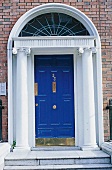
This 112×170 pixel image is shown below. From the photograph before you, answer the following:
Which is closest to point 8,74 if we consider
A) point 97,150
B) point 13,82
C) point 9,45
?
point 13,82

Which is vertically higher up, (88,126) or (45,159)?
(88,126)

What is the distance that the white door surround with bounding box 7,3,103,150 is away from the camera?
6543 millimetres

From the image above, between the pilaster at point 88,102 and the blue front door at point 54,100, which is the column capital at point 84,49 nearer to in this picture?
the pilaster at point 88,102

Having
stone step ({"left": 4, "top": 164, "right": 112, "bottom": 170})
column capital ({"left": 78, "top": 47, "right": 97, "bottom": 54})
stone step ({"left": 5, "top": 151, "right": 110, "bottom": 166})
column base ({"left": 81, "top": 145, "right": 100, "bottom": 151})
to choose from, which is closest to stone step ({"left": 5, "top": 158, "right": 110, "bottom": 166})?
stone step ({"left": 5, "top": 151, "right": 110, "bottom": 166})

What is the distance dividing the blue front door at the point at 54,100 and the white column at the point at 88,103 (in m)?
0.48

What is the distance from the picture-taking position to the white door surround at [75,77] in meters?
6.54

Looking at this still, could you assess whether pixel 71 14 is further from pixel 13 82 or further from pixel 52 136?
pixel 52 136

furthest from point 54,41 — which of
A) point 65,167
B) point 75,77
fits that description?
point 65,167

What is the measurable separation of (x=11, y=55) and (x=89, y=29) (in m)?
1.89

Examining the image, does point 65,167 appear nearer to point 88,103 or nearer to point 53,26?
point 88,103

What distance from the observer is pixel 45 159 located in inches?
218

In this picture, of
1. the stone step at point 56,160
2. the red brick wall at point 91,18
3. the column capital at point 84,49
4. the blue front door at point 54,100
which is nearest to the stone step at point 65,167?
the stone step at point 56,160

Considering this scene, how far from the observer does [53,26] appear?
6984 mm

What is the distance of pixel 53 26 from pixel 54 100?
174cm
